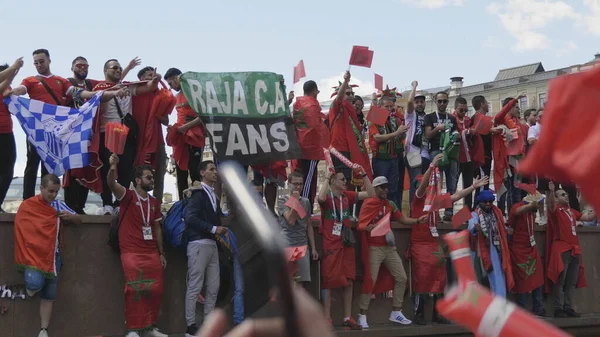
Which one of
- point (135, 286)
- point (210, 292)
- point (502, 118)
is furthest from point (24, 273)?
point (502, 118)

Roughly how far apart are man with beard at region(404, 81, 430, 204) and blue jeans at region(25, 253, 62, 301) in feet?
18.0

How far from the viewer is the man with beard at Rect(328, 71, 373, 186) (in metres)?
13.1

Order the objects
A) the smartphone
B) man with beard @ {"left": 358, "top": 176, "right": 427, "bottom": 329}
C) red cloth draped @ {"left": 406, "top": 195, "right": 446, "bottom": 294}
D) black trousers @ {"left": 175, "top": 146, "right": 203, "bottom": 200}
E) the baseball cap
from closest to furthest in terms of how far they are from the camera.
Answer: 1. the smartphone
2. black trousers @ {"left": 175, "top": 146, "right": 203, "bottom": 200}
3. the baseball cap
4. man with beard @ {"left": 358, "top": 176, "right": 427, "bottom": 329}
5. red cloth draped @ {"left": 406, "top": 195, "right": 446, "bottom": 294}

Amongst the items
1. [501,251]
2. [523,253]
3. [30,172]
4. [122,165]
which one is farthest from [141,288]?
[523,253]

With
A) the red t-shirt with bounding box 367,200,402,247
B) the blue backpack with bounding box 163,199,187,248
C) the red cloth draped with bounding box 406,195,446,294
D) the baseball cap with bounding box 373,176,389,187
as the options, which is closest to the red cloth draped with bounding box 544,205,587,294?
the red cloth draped with bounding box 406,195,446,294

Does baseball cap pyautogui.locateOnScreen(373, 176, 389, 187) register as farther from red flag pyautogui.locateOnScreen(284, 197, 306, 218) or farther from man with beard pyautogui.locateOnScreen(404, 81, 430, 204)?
red flag pyautogui.locateOnScreen(284, 197, 306, 218)

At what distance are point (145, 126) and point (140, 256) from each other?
1.75 meters

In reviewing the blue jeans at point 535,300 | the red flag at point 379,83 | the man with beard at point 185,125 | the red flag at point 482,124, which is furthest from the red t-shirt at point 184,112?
the blue jeans at point 535,300

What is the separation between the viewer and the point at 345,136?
13133 mm

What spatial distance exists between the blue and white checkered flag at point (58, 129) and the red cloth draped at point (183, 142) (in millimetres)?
1196

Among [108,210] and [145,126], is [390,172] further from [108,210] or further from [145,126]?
[108,210]

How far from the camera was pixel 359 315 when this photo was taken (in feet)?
40.9

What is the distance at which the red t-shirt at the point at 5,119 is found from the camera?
1059 centimetres

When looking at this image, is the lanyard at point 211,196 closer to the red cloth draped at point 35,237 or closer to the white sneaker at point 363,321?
the red cloth draped at point 35,237
